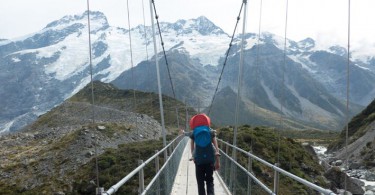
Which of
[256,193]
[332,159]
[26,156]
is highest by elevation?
[256,193]

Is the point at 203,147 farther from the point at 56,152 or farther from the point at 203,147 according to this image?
the point at 56,152

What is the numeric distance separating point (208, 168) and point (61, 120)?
9545cm

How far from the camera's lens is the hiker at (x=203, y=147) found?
8344 mm

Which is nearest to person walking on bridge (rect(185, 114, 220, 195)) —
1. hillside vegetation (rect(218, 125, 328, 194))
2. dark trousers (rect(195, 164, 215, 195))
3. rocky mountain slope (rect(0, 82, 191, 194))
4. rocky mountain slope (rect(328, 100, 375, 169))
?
dark trousers (rect(195, 164, 215, 195))

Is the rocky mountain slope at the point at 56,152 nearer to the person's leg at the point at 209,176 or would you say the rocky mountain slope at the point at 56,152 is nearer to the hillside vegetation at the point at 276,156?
the person's leg at the point at 209,176

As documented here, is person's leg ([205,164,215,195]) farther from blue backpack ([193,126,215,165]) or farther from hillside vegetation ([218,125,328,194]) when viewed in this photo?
hillside vegetation ([218,125,328,194])

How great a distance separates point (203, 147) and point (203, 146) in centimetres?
4

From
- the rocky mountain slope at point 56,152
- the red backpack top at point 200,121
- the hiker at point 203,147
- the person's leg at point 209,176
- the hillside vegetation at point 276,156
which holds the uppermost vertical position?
the red backpack top at point 200,121

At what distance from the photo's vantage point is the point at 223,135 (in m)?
43.3

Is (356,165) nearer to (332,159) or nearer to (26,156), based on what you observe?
(332,159)

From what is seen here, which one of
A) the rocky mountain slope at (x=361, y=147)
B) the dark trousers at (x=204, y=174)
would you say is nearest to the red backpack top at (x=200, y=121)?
the dark trousers at (x=204, y=174)

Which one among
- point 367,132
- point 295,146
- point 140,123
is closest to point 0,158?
point 140,123

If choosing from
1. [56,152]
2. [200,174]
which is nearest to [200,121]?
[200,174]

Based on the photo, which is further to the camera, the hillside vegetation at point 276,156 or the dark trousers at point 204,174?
the hillside vegetation at point 276,156
